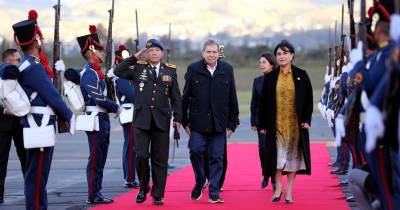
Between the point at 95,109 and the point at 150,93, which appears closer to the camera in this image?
the point at 150,93

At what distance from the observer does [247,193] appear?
12.7 m

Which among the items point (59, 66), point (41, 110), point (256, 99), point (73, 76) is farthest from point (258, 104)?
point (41, 110)

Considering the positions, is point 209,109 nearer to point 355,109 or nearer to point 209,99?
point 209,99

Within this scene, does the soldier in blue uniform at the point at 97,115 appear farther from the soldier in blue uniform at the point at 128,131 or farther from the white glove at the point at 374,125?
the white glove at the point at 374,125

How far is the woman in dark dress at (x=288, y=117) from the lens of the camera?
11609 millimetres

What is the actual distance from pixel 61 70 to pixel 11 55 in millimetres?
975

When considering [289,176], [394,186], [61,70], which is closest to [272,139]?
[289,176]

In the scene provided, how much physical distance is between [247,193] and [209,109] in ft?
4.25

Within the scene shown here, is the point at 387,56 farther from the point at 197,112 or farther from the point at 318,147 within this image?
the point at 318,147

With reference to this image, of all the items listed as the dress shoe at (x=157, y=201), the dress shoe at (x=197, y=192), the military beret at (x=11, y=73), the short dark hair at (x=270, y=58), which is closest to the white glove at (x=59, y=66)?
the dress shoe at (x=157, y=201)

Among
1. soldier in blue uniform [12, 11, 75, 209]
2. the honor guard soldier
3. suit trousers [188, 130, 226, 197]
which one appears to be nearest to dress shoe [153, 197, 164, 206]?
suit trousers [188, 130, 226, 197]

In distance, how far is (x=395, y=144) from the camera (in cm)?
722

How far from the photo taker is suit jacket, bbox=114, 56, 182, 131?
11.5 m

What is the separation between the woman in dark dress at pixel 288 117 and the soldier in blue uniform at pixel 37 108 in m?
2.65
